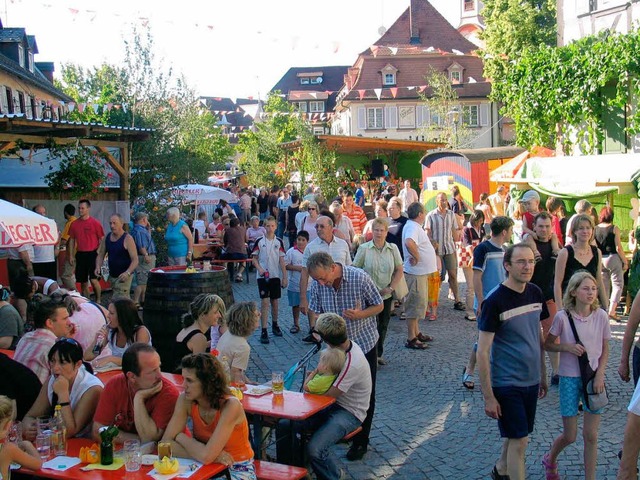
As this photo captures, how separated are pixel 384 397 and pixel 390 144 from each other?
78.8 ft

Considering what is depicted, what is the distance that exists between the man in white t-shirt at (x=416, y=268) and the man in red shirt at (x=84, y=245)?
5.05 m

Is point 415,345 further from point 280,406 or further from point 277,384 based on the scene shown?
point 280,406

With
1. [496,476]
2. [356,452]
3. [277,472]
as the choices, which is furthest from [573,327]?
[277,472]

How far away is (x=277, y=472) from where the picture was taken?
4.70m

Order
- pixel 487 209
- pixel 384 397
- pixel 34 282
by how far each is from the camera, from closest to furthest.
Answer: pixel 384 397, pixel 34 282, pixel 487 209

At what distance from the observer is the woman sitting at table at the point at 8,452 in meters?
4.07

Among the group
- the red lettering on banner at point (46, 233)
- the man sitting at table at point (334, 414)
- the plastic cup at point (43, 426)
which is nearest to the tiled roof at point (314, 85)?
the red lettering on banner at point (46, 233)

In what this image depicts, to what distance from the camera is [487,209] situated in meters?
17.5

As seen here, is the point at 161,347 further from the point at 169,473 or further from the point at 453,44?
the point at 453,44

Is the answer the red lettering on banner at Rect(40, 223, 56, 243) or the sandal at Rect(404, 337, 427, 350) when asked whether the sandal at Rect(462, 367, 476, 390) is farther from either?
the red lettering on banner at Rect(40, 223, 56, 243)

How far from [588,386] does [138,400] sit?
118 inches

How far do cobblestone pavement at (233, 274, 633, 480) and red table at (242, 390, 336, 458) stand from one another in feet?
2.61

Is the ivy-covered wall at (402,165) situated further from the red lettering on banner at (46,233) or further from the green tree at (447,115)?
the red lettering on banner at (46,233)

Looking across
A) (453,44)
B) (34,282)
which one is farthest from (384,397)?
(453,44)
